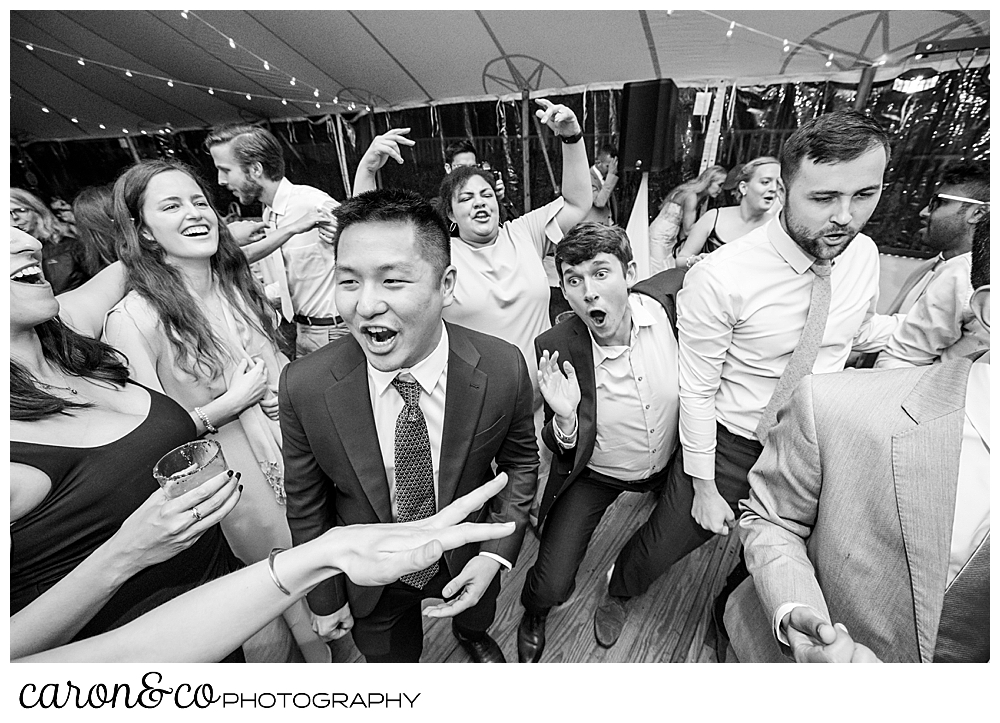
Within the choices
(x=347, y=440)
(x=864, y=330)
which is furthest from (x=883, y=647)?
(x=347, y=440)

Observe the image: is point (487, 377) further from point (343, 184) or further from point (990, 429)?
point (990, 429)

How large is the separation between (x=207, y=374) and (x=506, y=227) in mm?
798

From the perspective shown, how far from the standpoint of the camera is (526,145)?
1115 mm

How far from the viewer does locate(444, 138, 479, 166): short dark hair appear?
1099 millimetres

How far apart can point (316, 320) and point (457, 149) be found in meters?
0.56

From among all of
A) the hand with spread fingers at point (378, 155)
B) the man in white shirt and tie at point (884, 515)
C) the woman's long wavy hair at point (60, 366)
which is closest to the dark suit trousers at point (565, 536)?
the man in white shirt and tie at point (884, 515)

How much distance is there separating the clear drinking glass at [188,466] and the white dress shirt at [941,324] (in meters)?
1.61

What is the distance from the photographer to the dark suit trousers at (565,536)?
53.4 inches

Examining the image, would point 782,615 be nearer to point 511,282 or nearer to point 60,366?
point 511,282

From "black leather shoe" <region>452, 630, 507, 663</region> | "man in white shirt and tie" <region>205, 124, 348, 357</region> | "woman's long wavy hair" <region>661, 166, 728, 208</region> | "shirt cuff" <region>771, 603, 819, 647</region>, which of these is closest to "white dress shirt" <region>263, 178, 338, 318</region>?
"man in white shirt and tie" <region>205, 124, 348, 357</region>

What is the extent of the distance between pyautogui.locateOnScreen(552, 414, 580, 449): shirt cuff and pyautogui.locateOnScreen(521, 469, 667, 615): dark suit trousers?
0.53 ft

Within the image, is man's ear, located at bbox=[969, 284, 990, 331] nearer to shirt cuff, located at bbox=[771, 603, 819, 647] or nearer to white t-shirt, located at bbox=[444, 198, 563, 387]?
shirt cuff, located at bbox=[771, 603, 819, 647]

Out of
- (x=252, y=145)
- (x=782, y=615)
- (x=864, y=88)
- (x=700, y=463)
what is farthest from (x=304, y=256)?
(x=864, y=88)

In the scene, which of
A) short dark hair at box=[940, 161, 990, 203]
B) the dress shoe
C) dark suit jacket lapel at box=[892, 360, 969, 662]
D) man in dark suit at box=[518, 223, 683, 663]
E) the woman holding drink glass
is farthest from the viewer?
the dress shoe
